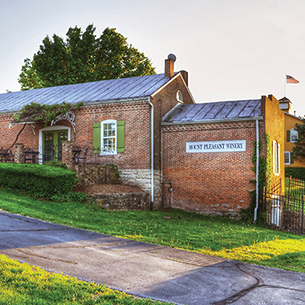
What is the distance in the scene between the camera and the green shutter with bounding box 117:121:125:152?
1830cm

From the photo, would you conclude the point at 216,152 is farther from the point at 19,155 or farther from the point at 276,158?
the point at 19,155

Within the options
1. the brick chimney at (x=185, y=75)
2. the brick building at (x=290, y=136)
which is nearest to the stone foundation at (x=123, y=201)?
the brick chimney at (x=185, y=75)

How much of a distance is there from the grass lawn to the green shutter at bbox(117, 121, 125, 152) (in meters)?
4.25

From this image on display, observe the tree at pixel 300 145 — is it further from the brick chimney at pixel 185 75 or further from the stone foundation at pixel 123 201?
the stone foundation at pixel 123 201

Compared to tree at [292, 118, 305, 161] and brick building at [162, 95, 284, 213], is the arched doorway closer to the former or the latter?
brick building at [162, 95, 284, 213]

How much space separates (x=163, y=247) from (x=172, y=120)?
10.1 metres

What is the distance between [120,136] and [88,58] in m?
20.1

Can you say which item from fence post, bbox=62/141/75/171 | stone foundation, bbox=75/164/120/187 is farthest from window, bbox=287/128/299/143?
fence post, bbox=62/141/75/171

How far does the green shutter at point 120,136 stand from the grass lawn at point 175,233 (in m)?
4.25

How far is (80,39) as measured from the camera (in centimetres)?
3616

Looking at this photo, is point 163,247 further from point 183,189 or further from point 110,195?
point 183,189

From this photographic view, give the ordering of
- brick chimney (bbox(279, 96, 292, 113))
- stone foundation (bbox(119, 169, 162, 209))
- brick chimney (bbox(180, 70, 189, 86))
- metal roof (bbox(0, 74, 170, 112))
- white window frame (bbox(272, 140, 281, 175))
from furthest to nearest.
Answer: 1. brick chimney (bbox(279, 96, 292, 113))
2. brick chimney (bbox(180, 70, 189, 86))
3. metal roof (bbox(0, 74, 170, 112))
4. white window frame (bbox(272, 140, 281, 175))
5. stone foundation (bbox(119, 169, 162, 209))

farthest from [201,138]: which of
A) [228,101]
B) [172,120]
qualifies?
[228,101]

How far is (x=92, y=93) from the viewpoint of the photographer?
822 inches
